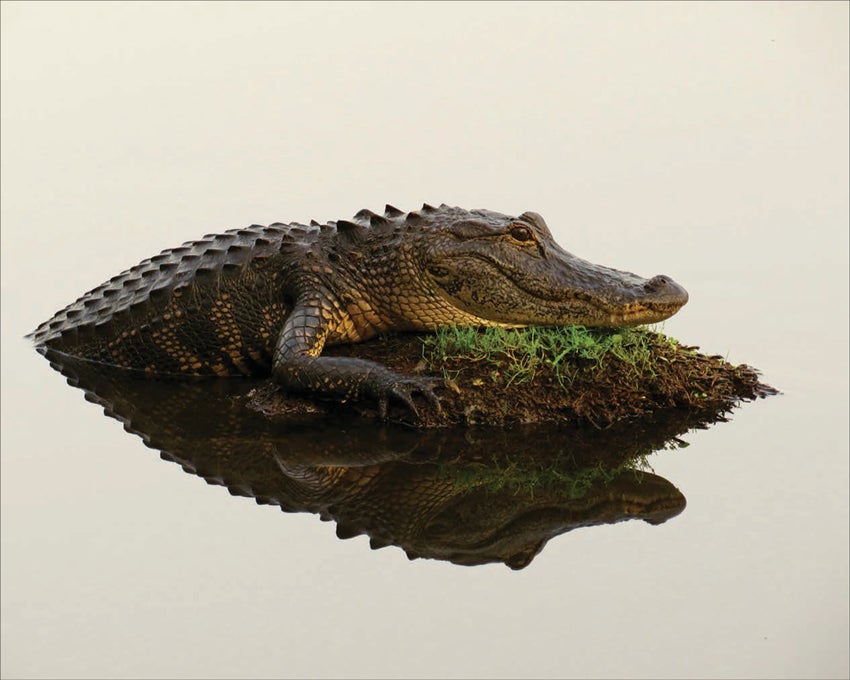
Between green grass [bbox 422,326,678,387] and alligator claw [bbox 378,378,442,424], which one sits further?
green grass [bbox 422,326,678,387]

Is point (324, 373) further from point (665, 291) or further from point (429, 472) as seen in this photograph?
point (665, 291)

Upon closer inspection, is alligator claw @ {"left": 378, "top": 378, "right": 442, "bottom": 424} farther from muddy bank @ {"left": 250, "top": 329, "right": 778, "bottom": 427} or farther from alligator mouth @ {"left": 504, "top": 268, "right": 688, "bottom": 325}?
alligator mouth @ {"left": 504, "top": 268, "right": 688, "bottom": 325}

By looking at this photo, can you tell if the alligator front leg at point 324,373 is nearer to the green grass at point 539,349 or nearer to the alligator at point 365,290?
the alligator at point 365,290

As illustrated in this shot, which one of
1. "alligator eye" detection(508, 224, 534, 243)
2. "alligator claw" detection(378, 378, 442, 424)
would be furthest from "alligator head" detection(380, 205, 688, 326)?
A: "alligator claw" detection(378, 378, 442, 424)

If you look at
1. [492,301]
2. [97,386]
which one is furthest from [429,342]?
[97,386]

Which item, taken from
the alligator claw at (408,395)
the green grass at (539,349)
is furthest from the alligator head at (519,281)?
the alligator claw at (408,395)

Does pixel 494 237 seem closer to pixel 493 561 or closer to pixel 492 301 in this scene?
pixel 492 301

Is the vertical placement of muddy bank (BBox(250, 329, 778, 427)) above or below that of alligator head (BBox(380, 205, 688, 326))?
below
